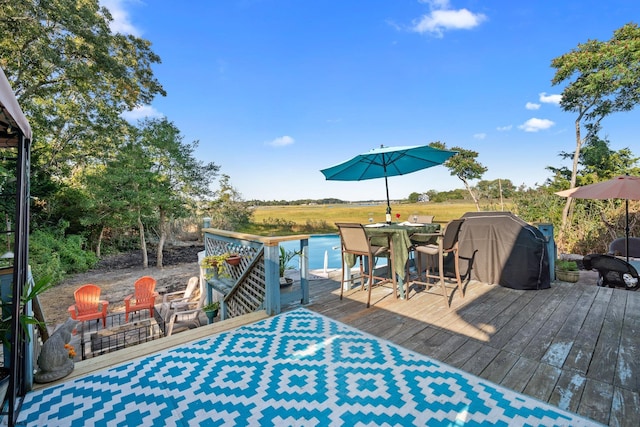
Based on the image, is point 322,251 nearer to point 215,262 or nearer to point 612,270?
point 215,262

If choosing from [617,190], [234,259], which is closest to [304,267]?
[234,259]

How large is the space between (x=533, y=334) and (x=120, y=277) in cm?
1275

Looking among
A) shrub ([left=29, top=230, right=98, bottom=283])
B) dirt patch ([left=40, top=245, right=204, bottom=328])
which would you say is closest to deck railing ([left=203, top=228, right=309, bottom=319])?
dirt patch ([left=40, top=245, right=204, bottom=328])

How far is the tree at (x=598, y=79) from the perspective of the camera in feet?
25.2

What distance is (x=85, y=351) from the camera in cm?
Result: 557

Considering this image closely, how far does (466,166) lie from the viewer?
12.7 meters

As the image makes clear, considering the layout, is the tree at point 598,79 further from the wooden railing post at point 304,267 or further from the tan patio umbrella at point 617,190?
the wooden railing post at point 304,267

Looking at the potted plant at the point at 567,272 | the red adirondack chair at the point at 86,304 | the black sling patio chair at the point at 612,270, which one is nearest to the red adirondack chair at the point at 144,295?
the red adirondack chair at the point at 86,304

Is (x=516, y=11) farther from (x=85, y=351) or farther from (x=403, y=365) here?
(x=85, y=351)

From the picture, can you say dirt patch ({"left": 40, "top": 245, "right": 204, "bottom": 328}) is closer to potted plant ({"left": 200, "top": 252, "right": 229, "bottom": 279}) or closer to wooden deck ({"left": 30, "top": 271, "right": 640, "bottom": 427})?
potted plant ({"left": 200, "top": 252, "right": 229, "bottom": 279})

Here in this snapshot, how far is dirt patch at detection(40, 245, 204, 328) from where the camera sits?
309 inches

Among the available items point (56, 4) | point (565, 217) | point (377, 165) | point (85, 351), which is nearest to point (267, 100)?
point (56, 4)

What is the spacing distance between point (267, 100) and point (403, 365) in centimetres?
1150

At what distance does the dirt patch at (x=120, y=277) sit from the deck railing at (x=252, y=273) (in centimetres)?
495
